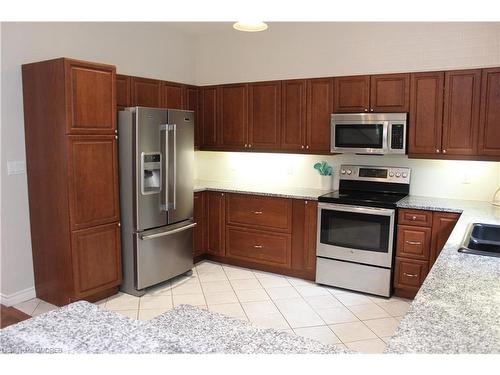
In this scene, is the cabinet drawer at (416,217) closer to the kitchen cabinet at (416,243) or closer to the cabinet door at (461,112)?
the kitchen cabinet at (416,243)

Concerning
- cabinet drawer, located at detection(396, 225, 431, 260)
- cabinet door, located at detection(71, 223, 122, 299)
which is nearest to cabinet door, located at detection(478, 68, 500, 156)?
cabinet drawer, located at detection(396, 225, 431, 260)

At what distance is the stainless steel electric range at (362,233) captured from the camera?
3613mm

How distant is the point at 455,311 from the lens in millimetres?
1320

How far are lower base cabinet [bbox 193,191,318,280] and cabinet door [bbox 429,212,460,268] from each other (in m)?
A: 1.06

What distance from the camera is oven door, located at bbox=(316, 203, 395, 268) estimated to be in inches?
142

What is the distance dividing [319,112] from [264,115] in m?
0.62

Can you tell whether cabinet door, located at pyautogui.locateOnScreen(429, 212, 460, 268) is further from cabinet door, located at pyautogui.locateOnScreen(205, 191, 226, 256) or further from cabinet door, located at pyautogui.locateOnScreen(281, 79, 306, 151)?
cabinet door, located at pyautogui.locateOnScreen(205, 191, 226, 256)

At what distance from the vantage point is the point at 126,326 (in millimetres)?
962

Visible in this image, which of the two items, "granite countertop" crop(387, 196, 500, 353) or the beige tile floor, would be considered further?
the beige tile floor

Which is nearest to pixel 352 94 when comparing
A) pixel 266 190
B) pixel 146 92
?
pixel 266 190

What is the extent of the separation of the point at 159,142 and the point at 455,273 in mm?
2698

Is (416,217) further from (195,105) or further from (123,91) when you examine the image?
(123,91)

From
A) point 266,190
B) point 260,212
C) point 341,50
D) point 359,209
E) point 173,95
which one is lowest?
point 260,212
